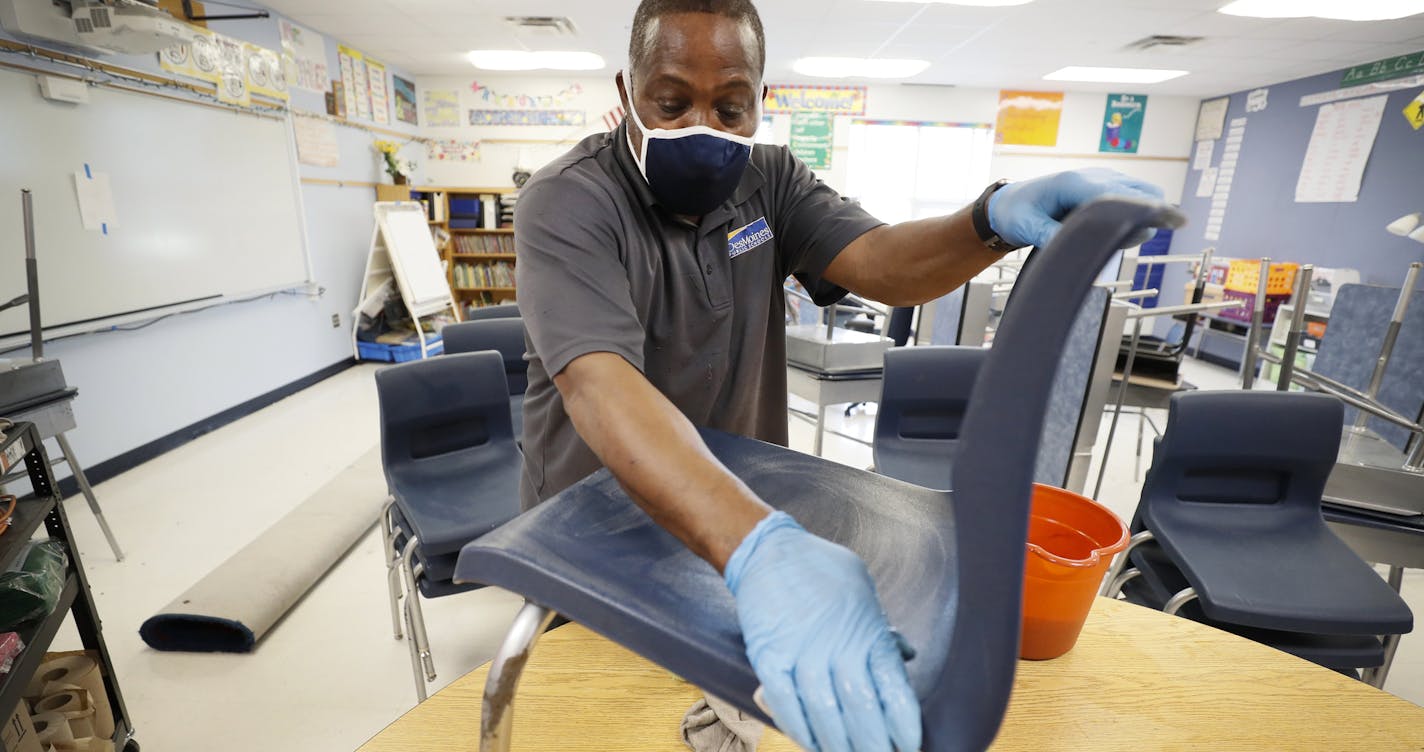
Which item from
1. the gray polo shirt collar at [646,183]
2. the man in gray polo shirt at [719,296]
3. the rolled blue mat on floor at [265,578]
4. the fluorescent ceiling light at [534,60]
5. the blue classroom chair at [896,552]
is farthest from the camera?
the fluorescent ceiling light at [534,60]

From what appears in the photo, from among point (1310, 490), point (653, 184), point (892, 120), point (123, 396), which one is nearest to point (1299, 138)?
point (892, 120)

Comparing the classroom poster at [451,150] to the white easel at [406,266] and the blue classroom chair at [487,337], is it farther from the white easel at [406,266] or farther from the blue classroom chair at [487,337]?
the blue classroom chair at [487,337]

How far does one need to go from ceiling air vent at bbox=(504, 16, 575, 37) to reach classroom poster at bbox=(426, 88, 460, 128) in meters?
2.13

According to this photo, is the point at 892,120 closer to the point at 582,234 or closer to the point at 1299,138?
the point at 1299,138

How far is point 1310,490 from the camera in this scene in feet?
5.04

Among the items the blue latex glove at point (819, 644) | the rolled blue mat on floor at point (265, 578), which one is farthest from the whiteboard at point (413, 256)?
the blue latex glove at point (819, 644)

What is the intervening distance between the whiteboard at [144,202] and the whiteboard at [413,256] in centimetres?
80

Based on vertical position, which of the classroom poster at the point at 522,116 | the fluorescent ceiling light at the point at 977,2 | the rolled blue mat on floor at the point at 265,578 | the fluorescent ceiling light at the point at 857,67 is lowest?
the rolled blue mat on floor at the point at 265,578

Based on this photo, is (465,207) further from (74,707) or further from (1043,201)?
(1043,201)

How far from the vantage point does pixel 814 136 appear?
6.84 meters

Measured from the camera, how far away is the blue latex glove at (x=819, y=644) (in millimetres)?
373

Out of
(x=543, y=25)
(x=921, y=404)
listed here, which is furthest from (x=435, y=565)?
(x=543, y=25)

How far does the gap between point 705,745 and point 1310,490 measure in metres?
1.68

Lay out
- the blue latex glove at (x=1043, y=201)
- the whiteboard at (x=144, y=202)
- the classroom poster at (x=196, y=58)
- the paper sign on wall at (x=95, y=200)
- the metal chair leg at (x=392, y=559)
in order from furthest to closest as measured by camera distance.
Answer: the classroom poster at (x=196, y=58)
the paper sign on wall at (x=95, y=200)
the whiteboard at (x=144, y=202)
the metal chair leg at (x=392, y=559)
the blue latex glove at (x=1043, y=201)
